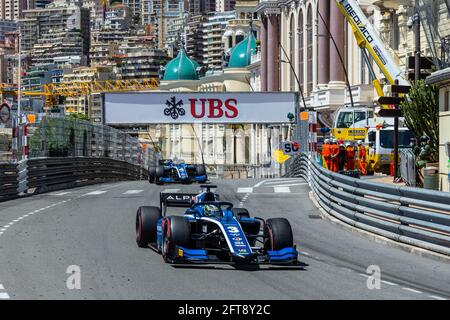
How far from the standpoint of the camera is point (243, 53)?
466ft

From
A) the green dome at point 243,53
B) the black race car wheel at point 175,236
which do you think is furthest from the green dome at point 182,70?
the black race car wheel at point 175,236

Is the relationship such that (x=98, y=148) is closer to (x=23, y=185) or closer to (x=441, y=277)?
(x=23, y=185)

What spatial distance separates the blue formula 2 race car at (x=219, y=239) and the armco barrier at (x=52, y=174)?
16.3 metres

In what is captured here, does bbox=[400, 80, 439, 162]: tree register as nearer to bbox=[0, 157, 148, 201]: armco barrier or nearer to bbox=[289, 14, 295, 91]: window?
bbox=[0, 157, 148, 201]: armco barrier

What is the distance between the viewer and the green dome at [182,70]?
531 feet

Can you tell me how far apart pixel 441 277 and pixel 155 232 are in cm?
480

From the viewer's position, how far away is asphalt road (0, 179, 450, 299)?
13039 millimetres

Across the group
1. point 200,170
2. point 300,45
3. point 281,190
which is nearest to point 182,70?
point 300,45

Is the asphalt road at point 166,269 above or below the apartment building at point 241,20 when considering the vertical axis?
below

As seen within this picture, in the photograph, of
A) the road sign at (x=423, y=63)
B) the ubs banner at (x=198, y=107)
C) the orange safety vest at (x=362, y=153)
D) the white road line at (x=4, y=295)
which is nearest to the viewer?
the white road line at (x=4, y=295)

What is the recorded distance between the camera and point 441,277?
15117 millimetres

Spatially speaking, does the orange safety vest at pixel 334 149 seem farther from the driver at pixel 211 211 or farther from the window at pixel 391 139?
the driver at pixel 211 211

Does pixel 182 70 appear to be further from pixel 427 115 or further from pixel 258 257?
pixel 258 257
